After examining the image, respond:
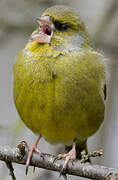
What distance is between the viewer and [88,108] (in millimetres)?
5410

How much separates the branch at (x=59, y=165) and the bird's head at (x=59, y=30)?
1326 mm

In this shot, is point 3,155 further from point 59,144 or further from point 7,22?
point 7,22

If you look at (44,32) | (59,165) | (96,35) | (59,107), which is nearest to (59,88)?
(59,107)

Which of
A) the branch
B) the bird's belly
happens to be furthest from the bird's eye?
the branch

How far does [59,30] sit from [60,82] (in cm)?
68

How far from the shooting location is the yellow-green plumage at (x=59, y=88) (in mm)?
5254

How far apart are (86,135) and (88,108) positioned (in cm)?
44

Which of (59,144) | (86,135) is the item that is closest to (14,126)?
(59,144)

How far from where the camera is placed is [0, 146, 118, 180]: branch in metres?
4.56

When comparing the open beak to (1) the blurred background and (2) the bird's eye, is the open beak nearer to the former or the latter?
(2) the bird's eye

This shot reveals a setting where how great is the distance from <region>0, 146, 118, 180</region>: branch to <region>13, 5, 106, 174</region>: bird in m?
0.11

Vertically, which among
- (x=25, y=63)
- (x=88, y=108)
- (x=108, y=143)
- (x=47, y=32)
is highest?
(x=47, y=32)

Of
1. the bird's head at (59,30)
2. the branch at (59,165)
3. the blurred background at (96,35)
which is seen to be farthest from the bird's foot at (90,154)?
the blurred background at (96,35)

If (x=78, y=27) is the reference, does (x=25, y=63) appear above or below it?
below
